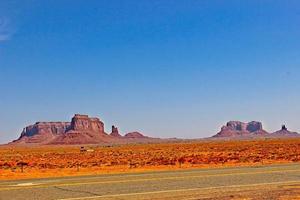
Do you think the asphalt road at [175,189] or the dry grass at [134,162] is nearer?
the asphalt road at [175,189]

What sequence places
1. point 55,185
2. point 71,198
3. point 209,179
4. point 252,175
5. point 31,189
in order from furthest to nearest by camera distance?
point 252,175 < point 209,179 < point 55,185 < point 31,189 < point 71,198

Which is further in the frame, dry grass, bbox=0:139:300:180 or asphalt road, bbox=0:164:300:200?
dry grass, bbox=0:139:300:180

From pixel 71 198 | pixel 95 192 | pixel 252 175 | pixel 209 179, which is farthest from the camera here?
pixel 252 175

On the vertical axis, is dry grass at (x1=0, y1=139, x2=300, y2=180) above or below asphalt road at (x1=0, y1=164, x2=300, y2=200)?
above

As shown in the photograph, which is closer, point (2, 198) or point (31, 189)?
point (2, 198)

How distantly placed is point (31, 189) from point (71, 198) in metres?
3.20

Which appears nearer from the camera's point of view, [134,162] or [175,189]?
[175,189]

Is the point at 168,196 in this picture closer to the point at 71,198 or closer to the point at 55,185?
the point at 71,198

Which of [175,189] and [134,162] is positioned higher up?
[134,162]

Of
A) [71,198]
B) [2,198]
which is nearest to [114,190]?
[71,198]

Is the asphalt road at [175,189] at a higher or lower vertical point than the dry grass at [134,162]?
lower

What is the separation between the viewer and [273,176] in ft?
60.7

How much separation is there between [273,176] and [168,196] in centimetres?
707

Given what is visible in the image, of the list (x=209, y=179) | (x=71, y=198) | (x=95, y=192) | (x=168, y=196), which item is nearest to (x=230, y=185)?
(x=209, y=179)
